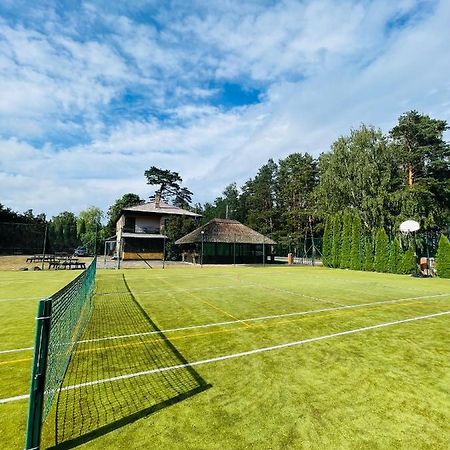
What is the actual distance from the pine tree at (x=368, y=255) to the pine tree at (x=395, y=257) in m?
1.98

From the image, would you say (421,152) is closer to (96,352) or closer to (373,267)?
(373,267)

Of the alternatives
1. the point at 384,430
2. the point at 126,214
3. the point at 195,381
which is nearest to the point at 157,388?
the point at 195,381

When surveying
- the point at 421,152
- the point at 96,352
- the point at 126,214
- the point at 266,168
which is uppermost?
the point at 266,168

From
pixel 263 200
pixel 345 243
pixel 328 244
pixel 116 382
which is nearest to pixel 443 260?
pixel 345 243

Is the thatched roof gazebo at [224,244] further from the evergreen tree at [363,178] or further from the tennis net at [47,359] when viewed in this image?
the tennis net at [47,359]

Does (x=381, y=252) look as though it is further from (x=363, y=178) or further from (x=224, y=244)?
(x=224, y=244)

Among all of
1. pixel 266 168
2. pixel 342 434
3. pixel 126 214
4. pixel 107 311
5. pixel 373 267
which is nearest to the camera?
pixel 342 434

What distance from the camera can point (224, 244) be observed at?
3669cm

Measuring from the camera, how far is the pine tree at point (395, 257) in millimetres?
24703

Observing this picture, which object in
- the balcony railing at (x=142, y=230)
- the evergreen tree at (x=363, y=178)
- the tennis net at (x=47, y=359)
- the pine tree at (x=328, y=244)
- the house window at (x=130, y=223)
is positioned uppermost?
the evergreen tree at (x=363, y=178)

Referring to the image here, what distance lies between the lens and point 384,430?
3256mm

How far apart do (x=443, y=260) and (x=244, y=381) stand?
24.0 metres

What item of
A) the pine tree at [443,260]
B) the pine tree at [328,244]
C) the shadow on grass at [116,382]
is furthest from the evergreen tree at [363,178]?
the shadow on grass at [116,382]

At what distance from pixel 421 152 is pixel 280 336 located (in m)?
36.6
